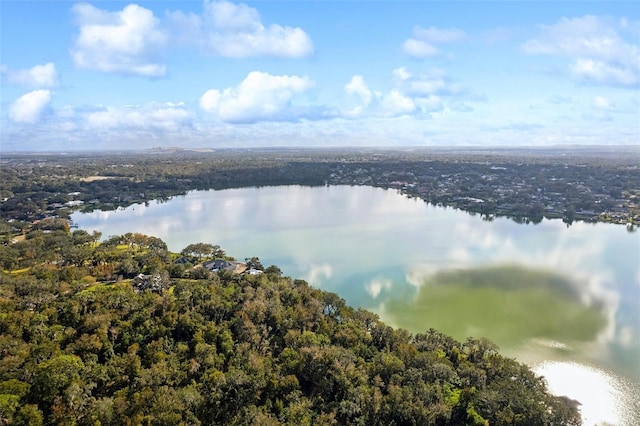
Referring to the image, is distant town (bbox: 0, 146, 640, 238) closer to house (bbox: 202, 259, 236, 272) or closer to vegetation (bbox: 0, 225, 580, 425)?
house (bbox: 202, 259, 236, 272)

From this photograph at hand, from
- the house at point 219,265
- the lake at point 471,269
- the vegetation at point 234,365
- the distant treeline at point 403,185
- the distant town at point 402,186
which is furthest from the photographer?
the distant treeline at point 403,185

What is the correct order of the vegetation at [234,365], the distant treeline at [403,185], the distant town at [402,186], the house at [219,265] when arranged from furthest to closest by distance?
the distant treeline at [403,185]
the distant town at [402,186]
the house at [219,265]
the vegetation at [234,365]

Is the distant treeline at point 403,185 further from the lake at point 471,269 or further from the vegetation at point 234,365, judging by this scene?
the vegetation at point 234,365

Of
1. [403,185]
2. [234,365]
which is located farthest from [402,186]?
[234,365]

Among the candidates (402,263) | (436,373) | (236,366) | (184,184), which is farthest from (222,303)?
(184,184)

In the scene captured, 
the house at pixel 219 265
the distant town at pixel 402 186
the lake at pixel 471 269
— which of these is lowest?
the lake at pixel 471 269

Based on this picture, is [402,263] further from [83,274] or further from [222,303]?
[83,274]

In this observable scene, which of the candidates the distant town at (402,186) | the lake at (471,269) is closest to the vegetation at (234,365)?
the lake at (471,269)

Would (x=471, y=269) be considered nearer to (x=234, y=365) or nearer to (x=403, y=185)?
(x=234, y=365)

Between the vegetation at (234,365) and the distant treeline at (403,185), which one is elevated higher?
the distant treeline at (403,185)
